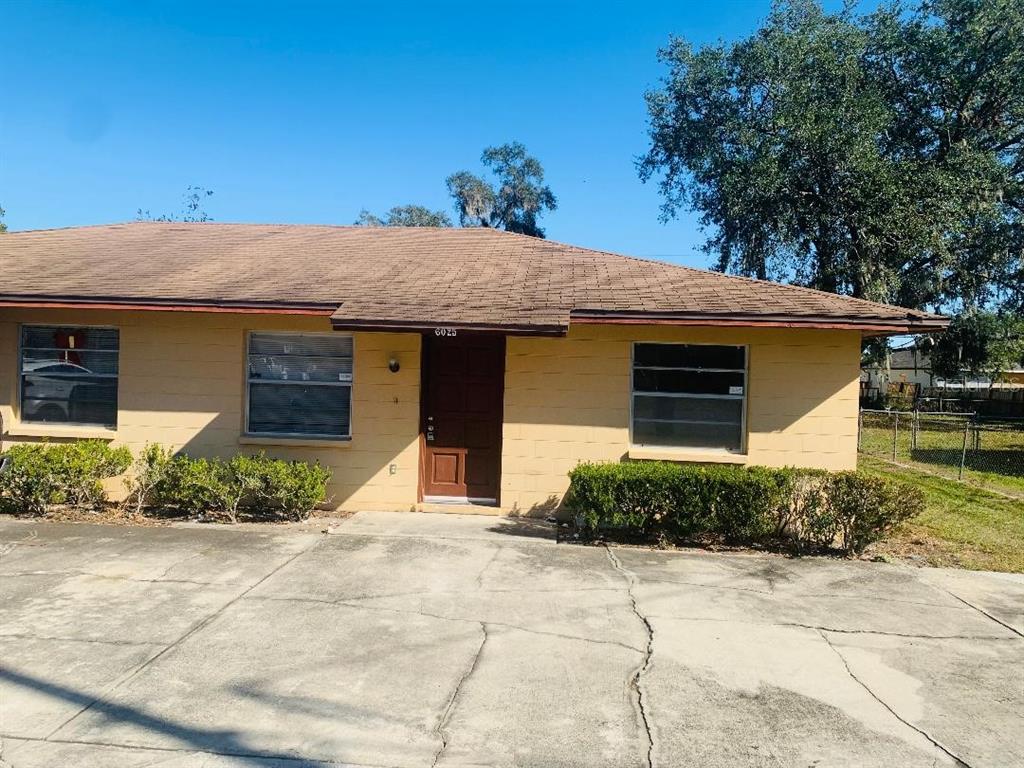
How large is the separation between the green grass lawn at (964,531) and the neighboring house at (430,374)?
4.29 ft

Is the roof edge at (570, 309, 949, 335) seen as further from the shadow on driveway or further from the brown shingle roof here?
the shadow on driveway

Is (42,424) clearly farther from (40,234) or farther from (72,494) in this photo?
(40,234)

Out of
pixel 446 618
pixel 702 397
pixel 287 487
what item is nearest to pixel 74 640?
pixel 446 618

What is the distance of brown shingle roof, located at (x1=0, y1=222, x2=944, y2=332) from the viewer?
771 centimetres

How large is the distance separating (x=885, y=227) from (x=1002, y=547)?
47.6ft

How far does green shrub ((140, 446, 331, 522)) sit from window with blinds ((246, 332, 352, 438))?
2.25 ft

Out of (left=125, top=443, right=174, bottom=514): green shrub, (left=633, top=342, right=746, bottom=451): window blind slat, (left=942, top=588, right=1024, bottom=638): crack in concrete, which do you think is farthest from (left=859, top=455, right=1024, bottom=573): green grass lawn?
(left=125, top=443, right=174, bottom=514): green shrub

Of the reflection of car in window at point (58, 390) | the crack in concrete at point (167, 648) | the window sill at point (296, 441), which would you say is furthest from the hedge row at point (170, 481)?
the crack in concrete at point (167, 648)

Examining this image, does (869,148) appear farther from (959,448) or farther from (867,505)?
(867,505)

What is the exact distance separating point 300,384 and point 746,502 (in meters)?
5.66

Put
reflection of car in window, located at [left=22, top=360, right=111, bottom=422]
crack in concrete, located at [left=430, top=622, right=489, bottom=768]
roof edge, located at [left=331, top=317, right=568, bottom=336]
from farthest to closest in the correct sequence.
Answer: reflection of car in window, located at [left=22, top=360, right=111, bottom=422], roof edge, located at [left=331, top=317, right=568, bottom=336], crack in concrete, located at [left=430, top=622, right=489, bottom=768]

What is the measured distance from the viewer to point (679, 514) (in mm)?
7395

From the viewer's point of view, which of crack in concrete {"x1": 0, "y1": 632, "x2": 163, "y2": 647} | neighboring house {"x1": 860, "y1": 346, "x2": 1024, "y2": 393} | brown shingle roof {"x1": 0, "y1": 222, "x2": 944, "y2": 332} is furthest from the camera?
neighboring house {"x1": 860, "y1": 346, "x2": 1024, "y2": 393}

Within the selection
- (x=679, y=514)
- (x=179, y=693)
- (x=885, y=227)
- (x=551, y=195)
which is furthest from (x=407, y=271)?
(x=551, y=195)
